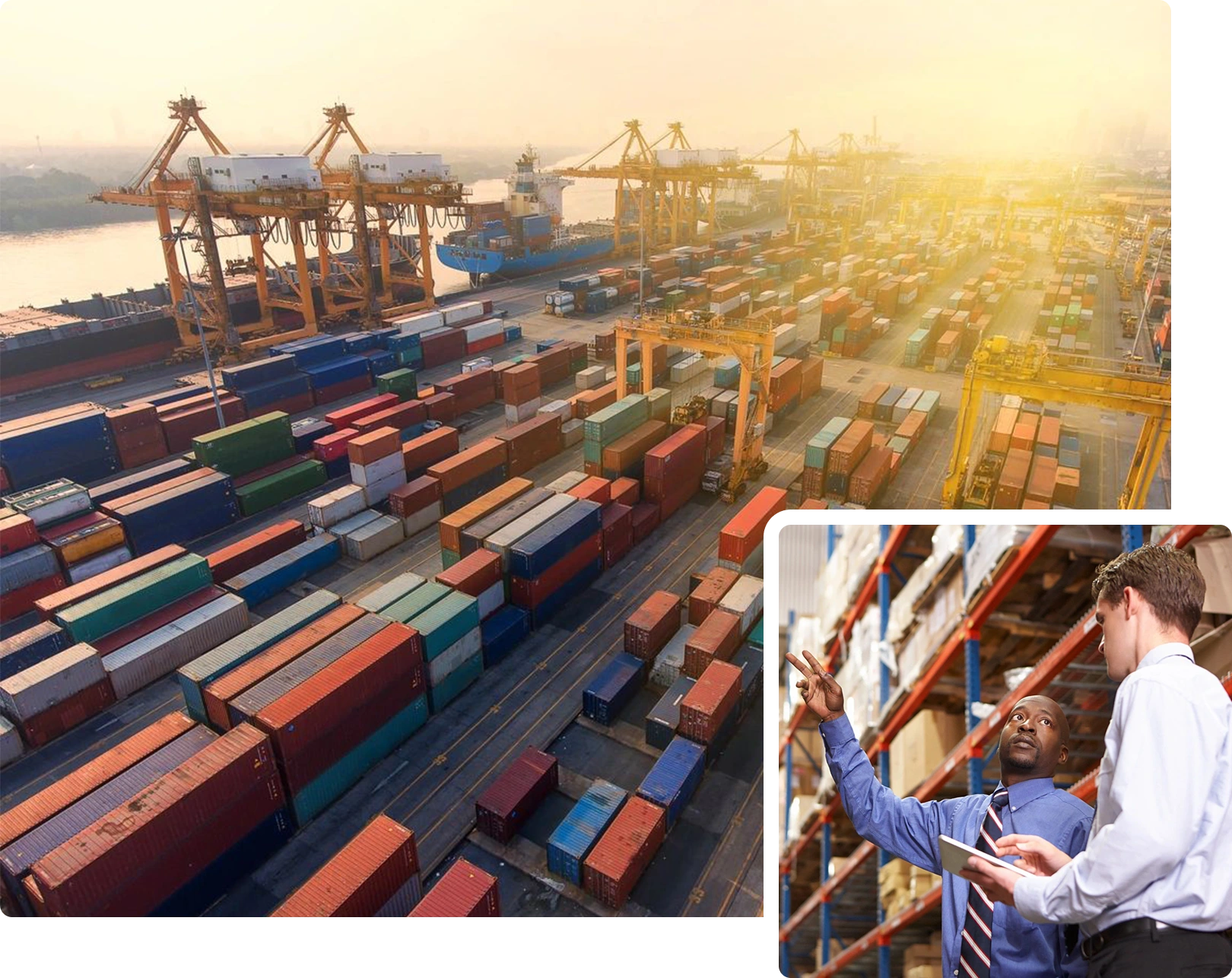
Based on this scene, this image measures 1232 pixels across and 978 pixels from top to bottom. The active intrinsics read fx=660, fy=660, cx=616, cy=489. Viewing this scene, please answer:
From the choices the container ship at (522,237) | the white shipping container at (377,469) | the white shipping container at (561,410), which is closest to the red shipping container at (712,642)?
the white shipping container at (377,469)

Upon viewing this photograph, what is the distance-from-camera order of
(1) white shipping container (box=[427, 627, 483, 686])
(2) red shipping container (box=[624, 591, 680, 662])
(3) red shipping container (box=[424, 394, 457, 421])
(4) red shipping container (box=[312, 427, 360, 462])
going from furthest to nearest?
(3) red shipping container (box=[424, 394, 457, 421]) < (4) red shipping container (box=[312, 427, 360, 462]) < (2) red shipping container (box=[624, 591, 680, 662]) < (1) white shipping container (box=[427, 627, 483, 686])

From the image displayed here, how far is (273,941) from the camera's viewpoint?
13.9 m

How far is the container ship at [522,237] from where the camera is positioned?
85.3m

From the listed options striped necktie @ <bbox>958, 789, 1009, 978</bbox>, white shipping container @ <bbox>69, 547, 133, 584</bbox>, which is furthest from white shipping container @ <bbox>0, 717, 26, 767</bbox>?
striped necktie @ <bbox>958, 789, 1009, 978</bbox>

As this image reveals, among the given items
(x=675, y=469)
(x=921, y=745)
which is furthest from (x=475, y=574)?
(x=921, y=745)

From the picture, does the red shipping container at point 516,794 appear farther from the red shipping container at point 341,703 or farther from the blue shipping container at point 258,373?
the blue shipping container at point 258,373

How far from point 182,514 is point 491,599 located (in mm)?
17214

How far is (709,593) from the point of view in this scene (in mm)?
24266

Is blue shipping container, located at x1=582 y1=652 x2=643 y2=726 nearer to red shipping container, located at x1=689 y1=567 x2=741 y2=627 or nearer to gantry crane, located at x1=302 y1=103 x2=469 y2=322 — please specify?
red shipping container, located at x1=689 y1=567 x2=741 y2=627

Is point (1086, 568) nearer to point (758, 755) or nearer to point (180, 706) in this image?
point (758, 755)

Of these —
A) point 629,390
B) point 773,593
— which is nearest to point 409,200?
point 629,390

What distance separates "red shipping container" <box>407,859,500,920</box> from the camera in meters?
14.2

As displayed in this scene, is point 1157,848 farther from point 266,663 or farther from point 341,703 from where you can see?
point 266,663

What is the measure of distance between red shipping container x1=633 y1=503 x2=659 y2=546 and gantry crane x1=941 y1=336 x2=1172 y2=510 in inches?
563
